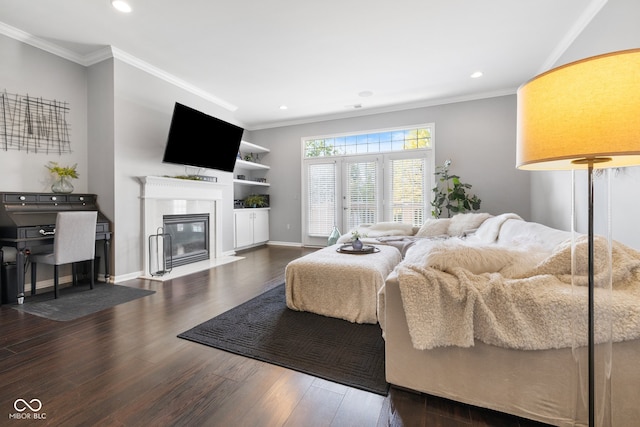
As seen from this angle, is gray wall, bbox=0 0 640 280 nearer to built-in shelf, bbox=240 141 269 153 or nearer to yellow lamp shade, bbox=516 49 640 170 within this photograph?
built-in shelf, bbox=240 141 269 153

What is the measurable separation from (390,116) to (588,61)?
4.90 m

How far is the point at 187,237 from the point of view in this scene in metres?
4.41

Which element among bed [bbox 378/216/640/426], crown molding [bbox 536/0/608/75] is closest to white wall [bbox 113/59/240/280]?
bed [bbox 378/216/640/426]

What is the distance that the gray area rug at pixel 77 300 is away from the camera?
2.49 metres

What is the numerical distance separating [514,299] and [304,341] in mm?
1337

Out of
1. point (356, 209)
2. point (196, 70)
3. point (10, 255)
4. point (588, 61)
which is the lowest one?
point (10, 255)

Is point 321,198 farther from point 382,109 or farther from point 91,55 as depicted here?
point 91,55

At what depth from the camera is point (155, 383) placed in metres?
1.51

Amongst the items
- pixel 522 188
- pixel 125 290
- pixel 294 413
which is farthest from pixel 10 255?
pixel 522 188

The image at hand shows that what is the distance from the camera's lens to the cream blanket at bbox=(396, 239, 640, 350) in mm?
1066

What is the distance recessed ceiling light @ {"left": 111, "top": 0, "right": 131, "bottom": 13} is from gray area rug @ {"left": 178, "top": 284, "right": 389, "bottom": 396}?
2.97 m

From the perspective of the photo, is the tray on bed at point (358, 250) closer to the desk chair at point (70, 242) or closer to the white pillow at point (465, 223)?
the white pillow at point (465, 223)

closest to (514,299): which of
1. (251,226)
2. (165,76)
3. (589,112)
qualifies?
(589,112)

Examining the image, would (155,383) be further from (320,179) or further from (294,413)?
(320,179)
